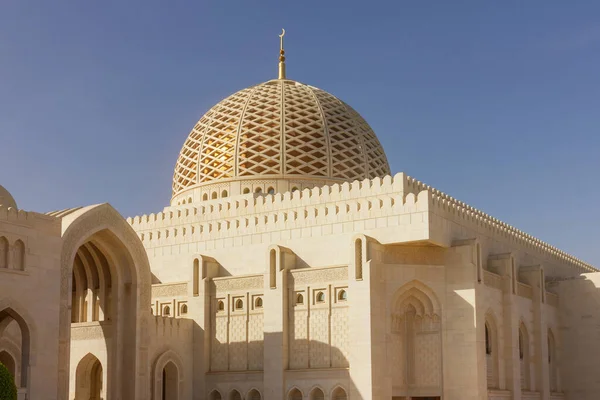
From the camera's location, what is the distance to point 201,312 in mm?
21750

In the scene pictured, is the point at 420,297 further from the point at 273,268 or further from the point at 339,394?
the point at 273,268

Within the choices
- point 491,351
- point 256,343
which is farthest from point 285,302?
point 491,351

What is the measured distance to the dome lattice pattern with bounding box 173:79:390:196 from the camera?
1006 inches

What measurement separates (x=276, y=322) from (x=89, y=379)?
171 inches

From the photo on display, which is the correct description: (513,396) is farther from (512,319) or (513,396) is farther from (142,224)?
(142,224)

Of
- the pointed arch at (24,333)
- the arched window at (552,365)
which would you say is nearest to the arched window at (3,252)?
the pointed arch at (24,333)

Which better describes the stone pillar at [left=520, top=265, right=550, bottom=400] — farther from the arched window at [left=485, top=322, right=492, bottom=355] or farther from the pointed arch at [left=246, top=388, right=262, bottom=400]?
the pointed arch at [left=246, top=388, right=262, bottom=400]

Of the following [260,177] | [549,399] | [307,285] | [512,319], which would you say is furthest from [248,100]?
[549,399]

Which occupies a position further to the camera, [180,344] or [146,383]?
[180,344]

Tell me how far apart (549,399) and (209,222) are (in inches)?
392

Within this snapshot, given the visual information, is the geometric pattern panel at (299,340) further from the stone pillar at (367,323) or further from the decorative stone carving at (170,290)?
the decorative stone carving at (170,290)

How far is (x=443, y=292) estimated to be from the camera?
20.2m

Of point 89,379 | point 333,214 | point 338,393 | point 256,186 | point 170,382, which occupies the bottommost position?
point 338,393

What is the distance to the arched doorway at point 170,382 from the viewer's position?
21094 mm
